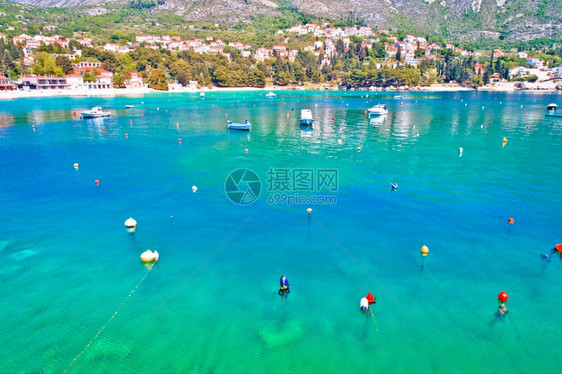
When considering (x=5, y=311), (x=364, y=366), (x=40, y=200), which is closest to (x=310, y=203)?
(x=364, y=366)

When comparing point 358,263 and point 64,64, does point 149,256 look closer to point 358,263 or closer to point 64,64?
point 358,263

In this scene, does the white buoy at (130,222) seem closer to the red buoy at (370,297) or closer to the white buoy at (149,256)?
the white buoy at (149,256)

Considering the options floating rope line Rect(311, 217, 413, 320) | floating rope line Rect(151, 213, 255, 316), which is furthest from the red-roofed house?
floating rope line Rect(311, 217, 413, 320)

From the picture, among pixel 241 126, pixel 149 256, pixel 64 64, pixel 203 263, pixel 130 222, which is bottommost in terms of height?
pixel 203 263

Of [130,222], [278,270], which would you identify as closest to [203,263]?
[278,270]

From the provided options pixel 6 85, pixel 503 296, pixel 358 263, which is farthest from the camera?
pixel 6 85

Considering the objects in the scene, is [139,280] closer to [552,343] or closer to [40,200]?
[40,200]

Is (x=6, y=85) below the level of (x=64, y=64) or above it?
below

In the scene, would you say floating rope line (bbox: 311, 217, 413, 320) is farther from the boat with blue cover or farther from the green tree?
the green tree
